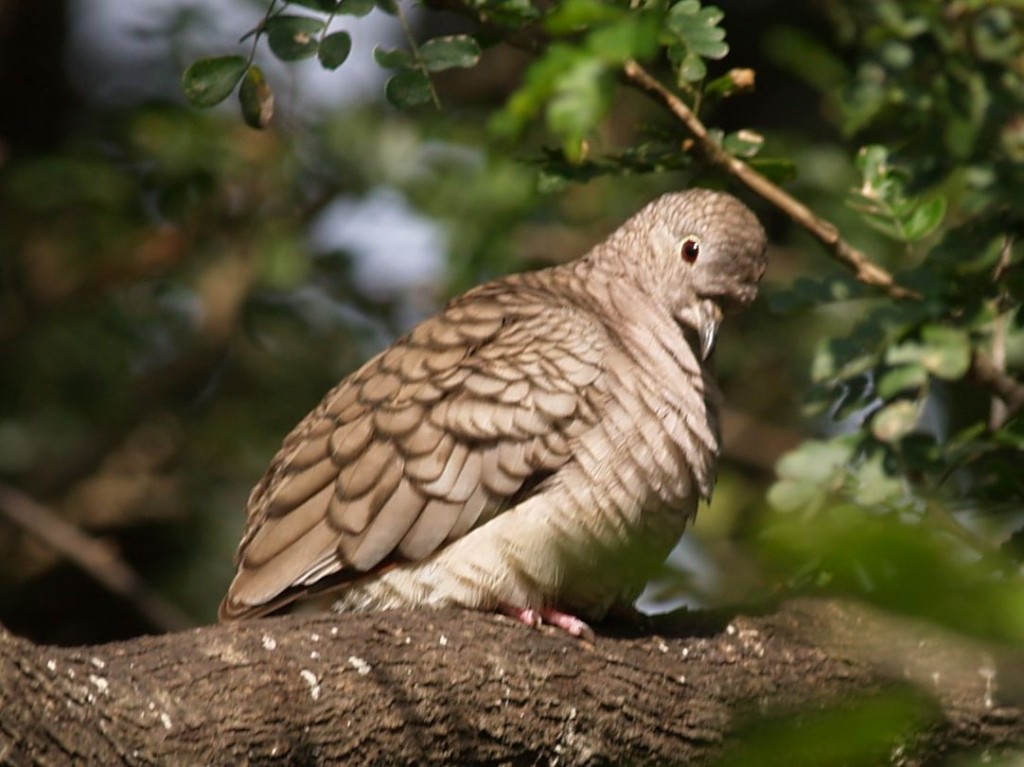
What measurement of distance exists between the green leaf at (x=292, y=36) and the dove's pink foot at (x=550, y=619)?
1.23 m

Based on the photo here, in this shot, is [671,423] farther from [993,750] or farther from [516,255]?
[516,255]

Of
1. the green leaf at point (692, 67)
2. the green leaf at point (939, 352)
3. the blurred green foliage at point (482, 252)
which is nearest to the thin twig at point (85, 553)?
the blurred green foliage at point (482, 252)

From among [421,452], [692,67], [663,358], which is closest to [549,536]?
[421,452]

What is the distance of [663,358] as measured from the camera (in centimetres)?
340

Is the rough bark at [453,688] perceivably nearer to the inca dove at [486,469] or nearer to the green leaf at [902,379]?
the inca dove at [486,469]

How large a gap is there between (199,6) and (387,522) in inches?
115

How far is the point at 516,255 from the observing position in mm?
5348

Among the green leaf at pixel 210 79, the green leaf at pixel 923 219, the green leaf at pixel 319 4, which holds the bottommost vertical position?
the green leaf at pixel 923 219

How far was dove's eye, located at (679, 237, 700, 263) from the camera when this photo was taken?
3541mm

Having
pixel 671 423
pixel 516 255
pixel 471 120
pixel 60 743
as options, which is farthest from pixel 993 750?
pixel 471 120

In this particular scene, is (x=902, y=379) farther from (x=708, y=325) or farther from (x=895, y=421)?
(x=708, y=325)

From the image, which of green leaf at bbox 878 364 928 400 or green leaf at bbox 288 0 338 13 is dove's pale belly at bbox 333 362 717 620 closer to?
green leaf at bbox 878 364 928 400

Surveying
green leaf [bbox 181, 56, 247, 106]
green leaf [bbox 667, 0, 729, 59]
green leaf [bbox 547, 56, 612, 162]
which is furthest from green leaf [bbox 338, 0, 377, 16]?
green leaf [bbox 547, 56, 612, 162]

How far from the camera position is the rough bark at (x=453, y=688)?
2.20 meters
